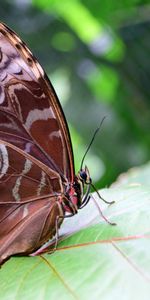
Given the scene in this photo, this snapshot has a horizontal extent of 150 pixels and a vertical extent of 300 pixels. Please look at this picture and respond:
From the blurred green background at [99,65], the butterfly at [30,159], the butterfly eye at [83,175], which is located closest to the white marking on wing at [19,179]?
the butterfly at [30,159]

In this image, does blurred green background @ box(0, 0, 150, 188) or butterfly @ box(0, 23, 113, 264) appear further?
blurred green background @ box(0, 0, 150, 188)

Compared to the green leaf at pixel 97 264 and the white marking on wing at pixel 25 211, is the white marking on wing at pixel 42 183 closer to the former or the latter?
the white marking on wing at pixel 25 211

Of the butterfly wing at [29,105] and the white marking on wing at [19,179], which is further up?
the butterfly wing at [29,105]

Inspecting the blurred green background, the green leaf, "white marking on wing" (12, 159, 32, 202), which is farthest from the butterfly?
the blurred green background

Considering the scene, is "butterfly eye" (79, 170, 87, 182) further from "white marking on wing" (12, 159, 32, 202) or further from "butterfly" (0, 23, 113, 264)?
"white marking on wing" (12, 159, 32, 202)

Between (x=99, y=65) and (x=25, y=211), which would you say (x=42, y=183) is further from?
(x=99, y=65)

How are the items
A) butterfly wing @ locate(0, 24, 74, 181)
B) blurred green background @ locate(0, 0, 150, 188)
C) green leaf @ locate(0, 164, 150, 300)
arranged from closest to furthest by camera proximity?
green leaf @ locate(0, 164, 150, 300), butterfly wing @ locate(0, 24, 74, 181), blurred green background @ locate(0, 0, 150, 188)

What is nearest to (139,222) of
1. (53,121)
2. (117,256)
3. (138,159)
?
(117,256)
